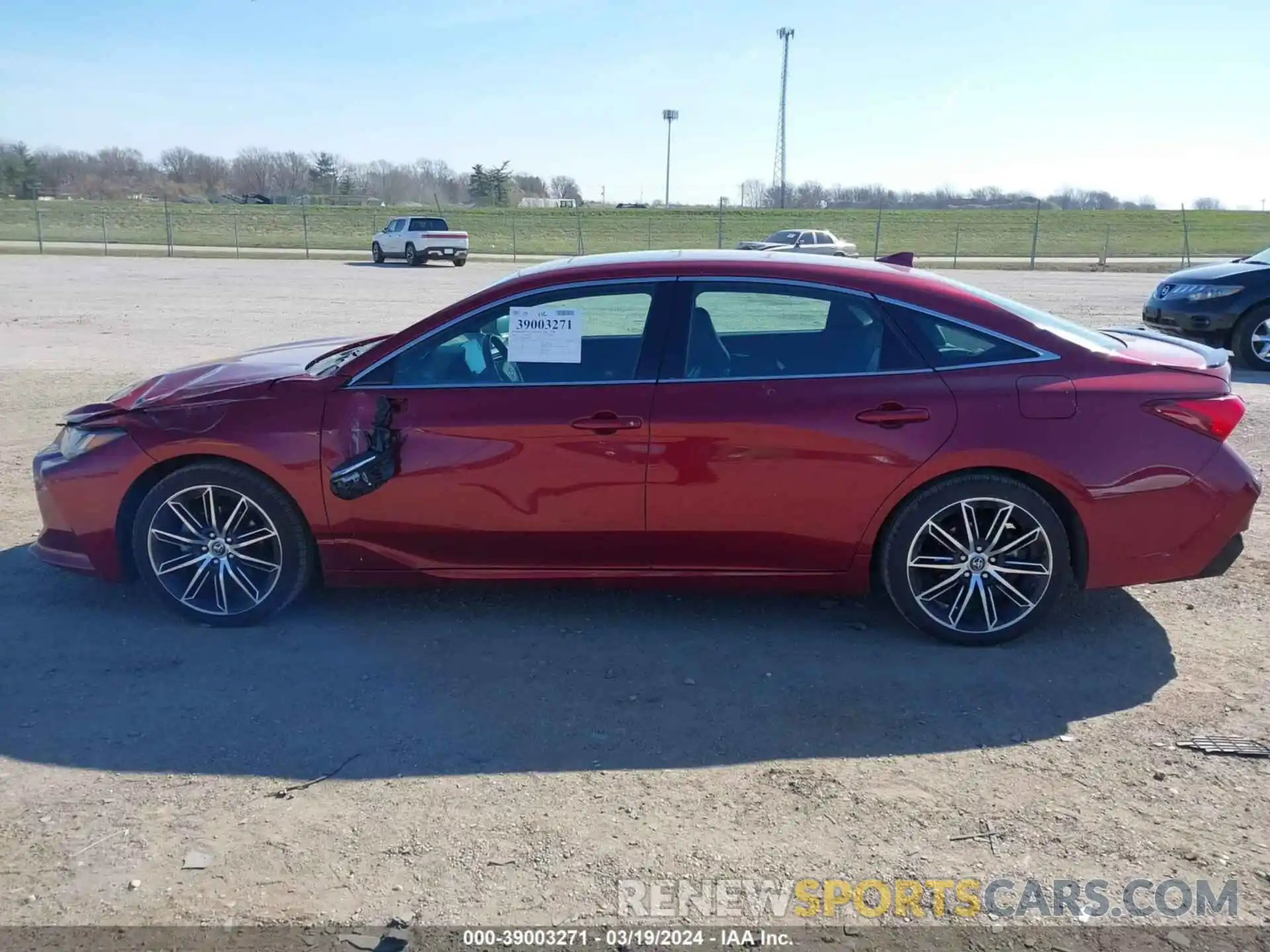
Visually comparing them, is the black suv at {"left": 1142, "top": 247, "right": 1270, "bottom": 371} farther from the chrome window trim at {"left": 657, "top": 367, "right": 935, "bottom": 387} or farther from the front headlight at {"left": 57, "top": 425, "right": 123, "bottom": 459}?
the front headlight at {"left": 57, "top": 425, "right": 123, "bottom": 459}

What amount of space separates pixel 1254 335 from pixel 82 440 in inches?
474

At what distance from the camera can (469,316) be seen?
4652 millimetres

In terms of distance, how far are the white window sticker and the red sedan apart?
11 millimetres

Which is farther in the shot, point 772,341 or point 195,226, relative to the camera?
point 195,226

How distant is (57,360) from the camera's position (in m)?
11.7

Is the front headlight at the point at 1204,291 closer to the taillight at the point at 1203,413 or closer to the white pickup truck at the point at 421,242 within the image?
the taillight at the point at 1203,413

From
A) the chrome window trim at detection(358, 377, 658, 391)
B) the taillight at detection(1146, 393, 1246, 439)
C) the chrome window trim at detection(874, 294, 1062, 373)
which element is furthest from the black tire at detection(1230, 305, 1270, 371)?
the chrome window trim at detection(358, 377, 658, 391)

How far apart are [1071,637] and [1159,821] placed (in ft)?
4.78

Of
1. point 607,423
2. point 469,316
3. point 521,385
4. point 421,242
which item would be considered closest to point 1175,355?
point 607,423

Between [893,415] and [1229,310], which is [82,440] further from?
[1229,310]

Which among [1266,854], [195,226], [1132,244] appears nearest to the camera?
[1266,854]

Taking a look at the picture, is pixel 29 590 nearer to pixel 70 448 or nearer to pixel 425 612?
pixel 70 448

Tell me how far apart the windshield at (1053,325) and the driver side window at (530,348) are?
1506mm

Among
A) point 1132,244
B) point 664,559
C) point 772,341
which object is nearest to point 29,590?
point 664,559
